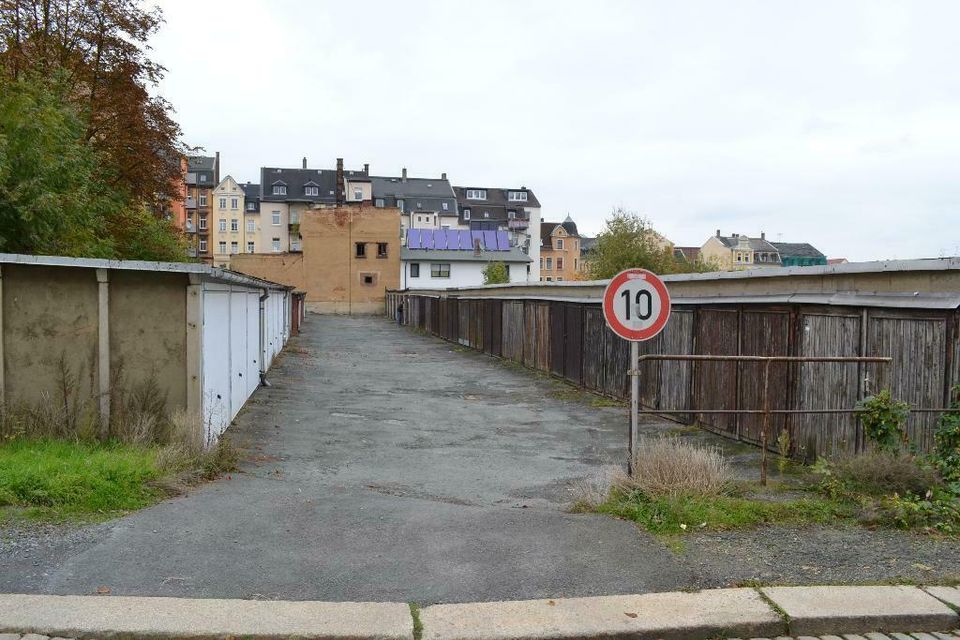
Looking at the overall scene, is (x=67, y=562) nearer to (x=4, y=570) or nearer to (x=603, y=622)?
(x=4, y=570)

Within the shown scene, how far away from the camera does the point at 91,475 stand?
7031mm

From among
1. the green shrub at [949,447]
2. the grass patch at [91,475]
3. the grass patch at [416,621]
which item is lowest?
the grass patch at [416,621]

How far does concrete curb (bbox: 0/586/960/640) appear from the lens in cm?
447

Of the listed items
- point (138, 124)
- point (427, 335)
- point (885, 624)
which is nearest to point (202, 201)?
point (427, 335)

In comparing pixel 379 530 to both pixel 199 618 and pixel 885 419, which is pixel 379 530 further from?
pixel 885 419

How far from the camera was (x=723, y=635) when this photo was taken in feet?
15.5

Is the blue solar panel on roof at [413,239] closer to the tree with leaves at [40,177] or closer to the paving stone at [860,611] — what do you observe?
the tree with leaves at [40,177]

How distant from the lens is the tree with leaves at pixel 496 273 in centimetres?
7506

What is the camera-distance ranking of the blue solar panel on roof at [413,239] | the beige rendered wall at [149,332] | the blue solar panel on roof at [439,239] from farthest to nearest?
the blue solar panel on roof at [439,239] < the blue solar panel on roof at [413,239] < the beige rendered wall at [149,332]

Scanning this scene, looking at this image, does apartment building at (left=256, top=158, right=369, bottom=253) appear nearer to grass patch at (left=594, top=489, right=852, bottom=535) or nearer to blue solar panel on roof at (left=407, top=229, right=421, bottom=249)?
blue solar panel on roof at (left=407, top=229, right=421, bottom=249)

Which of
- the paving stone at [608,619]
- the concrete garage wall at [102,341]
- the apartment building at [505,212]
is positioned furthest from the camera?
the apartment building at [505,212]

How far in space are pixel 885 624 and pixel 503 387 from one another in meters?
14.6

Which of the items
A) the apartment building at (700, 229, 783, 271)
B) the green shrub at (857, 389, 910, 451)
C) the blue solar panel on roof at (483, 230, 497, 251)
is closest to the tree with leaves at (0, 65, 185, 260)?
the green shrub at (857, 389, 910, 451)

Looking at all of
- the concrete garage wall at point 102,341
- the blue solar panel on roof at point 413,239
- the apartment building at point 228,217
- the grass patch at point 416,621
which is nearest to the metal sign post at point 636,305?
the grass patch at point 416,621
